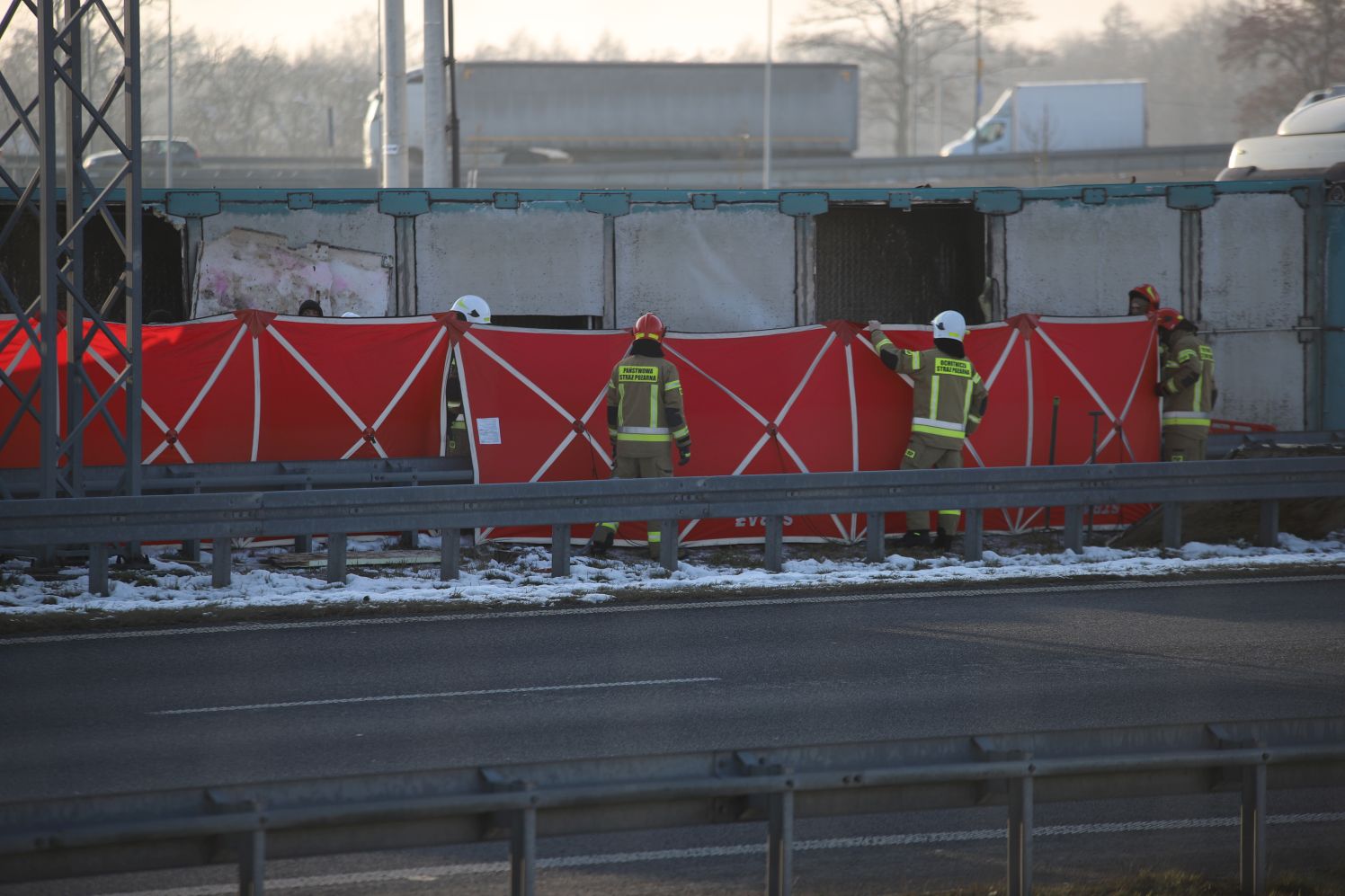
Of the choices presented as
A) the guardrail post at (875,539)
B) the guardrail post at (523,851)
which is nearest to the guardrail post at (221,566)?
the guardrail post at (875,539)

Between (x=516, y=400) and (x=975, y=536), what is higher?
(x=516, y=400)

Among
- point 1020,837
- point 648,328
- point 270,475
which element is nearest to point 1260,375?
point 648,328

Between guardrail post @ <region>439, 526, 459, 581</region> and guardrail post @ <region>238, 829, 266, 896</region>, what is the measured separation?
7.35 metres

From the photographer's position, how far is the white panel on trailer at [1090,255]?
18.1 meters

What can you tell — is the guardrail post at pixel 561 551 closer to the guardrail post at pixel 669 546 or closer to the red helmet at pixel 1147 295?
the guardrail post at pixel 669 546

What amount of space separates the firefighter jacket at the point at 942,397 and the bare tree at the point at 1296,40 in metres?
54.6

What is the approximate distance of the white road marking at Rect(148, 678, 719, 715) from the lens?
818cm

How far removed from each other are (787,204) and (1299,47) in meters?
53.1

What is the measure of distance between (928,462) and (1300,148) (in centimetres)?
1114

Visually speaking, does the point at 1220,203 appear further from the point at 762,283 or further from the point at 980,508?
the point at 980,508

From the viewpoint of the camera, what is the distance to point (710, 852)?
632cm

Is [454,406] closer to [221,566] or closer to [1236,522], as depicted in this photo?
[221,566]

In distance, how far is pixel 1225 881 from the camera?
5789 millimetres

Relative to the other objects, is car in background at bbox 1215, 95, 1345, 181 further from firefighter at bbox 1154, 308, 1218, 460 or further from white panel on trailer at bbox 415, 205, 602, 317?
white panel on trailer at bbox 415, 205, 602, 317
